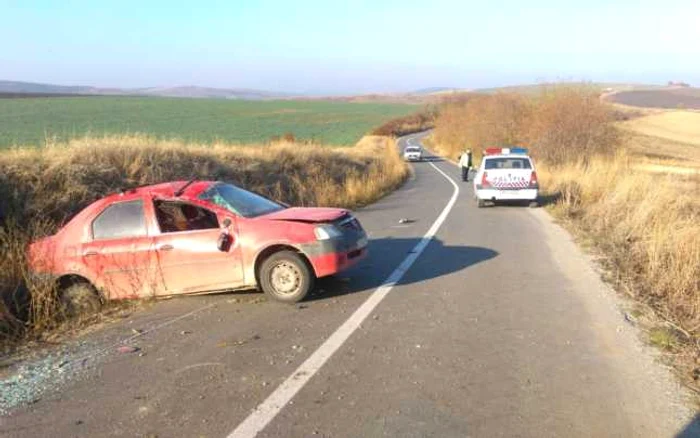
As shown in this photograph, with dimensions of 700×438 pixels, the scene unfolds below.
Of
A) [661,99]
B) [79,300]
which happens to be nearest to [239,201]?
[79,300]

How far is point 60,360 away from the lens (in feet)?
19.8

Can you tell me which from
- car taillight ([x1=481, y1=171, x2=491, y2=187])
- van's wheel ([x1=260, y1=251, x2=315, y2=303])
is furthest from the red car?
car taillight ([x1=481, y1=171, x2=491, y2=187])

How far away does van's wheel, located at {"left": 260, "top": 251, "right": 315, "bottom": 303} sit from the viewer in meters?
7.68

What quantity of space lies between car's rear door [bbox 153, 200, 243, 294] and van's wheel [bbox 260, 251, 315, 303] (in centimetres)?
34

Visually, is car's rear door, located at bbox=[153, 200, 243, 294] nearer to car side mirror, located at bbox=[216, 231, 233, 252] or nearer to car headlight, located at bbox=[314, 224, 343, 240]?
car side mirror, located at bbox=[216, 231, 233, 252]

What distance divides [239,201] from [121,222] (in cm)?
146

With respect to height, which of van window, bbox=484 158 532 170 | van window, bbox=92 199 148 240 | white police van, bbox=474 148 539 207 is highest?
van window, bbox=92 199 148 240

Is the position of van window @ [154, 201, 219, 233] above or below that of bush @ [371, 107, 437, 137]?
above

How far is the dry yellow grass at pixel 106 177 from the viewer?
9172 mm

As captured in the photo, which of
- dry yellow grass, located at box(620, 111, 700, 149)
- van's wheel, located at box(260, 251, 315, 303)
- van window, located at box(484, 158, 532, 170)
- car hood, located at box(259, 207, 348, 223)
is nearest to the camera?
van's wheel, located at box(260, 251, 315, 303)

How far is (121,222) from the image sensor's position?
26.8ft

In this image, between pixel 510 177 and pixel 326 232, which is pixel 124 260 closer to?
pixel 326 232

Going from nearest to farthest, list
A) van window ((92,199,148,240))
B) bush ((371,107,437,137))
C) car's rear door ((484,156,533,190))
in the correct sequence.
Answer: van window ((92,199,148,240))
car's rear door ((484,156,533,190))
bush ((371,107,437,137))

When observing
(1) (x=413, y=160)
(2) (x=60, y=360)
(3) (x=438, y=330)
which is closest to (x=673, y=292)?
(3) (x=438, y=330)
